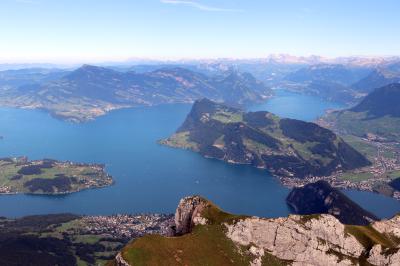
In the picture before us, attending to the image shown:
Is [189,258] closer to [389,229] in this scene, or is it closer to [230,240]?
[230,240]

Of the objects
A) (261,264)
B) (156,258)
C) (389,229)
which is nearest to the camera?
(156,258)

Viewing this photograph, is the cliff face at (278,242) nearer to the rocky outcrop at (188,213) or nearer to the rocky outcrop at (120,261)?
the rocky outcrop at (188,213)

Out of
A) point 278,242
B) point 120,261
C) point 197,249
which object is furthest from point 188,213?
point 120,261

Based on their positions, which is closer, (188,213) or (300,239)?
(300,239)

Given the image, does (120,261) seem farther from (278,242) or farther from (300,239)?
(300,239)

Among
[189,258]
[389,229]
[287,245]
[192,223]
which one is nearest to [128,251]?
[189,258]

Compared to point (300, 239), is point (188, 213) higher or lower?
higher

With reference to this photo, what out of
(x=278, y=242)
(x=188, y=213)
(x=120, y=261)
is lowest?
(x=278, y=242)
